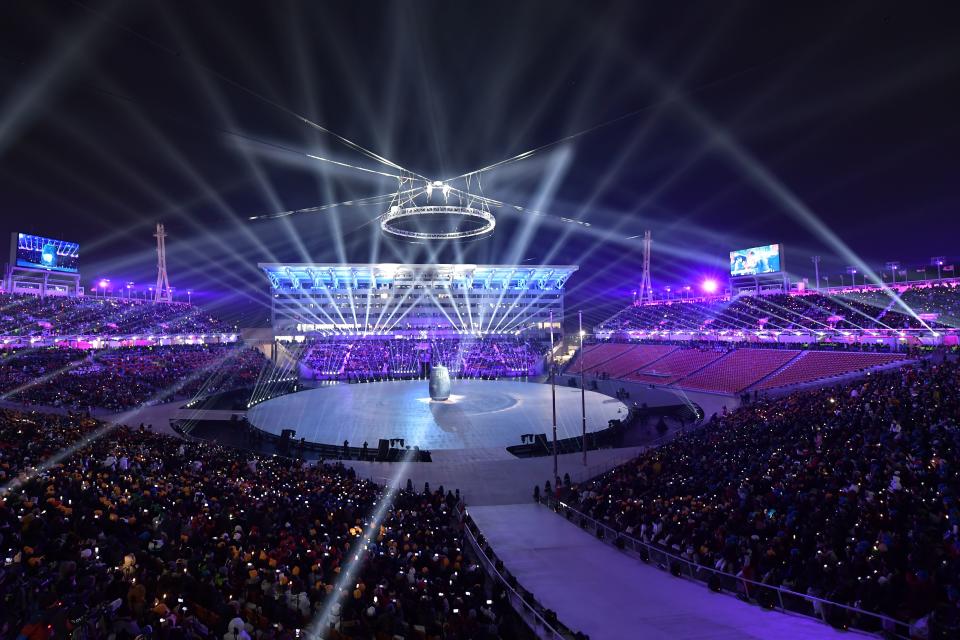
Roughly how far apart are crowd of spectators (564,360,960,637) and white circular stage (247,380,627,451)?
734 centimetres

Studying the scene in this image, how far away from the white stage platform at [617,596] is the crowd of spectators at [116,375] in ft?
89.1

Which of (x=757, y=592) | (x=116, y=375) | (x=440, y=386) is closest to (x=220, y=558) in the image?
(x=757, y=592)

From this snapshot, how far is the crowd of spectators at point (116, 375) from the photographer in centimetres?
2712

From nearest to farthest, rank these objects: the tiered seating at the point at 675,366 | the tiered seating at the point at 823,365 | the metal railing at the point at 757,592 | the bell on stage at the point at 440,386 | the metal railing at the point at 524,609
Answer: the metal railing at the point at 757,592 → the metal railing at the point at 524,609 → the tiered seating at the point at 823,365 → the bell on stage at the point at 440,386 → the tiered seating at the point at 675,366

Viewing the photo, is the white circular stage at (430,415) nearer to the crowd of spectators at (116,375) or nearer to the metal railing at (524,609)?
the crowd of spectators at (116,375)

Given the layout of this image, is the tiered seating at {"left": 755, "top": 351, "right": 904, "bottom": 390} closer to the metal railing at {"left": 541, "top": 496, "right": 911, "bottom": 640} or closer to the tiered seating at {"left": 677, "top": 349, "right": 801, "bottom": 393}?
the tiered seating at {"left": 677, "top": 349, "right": 801, "bottom": 393}

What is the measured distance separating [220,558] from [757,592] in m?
8.93

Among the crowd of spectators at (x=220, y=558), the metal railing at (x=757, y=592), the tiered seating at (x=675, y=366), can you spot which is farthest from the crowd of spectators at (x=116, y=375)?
the tiered seating at (x=675, y=366)

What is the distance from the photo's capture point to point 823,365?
32750mm

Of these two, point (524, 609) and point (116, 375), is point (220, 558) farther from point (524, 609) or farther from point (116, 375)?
point (116, 375)

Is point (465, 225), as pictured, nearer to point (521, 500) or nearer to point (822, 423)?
point (521, 500)

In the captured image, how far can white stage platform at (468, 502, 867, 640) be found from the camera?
6797mm

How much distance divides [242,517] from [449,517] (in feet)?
14.7

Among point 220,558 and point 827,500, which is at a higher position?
point 827,500
